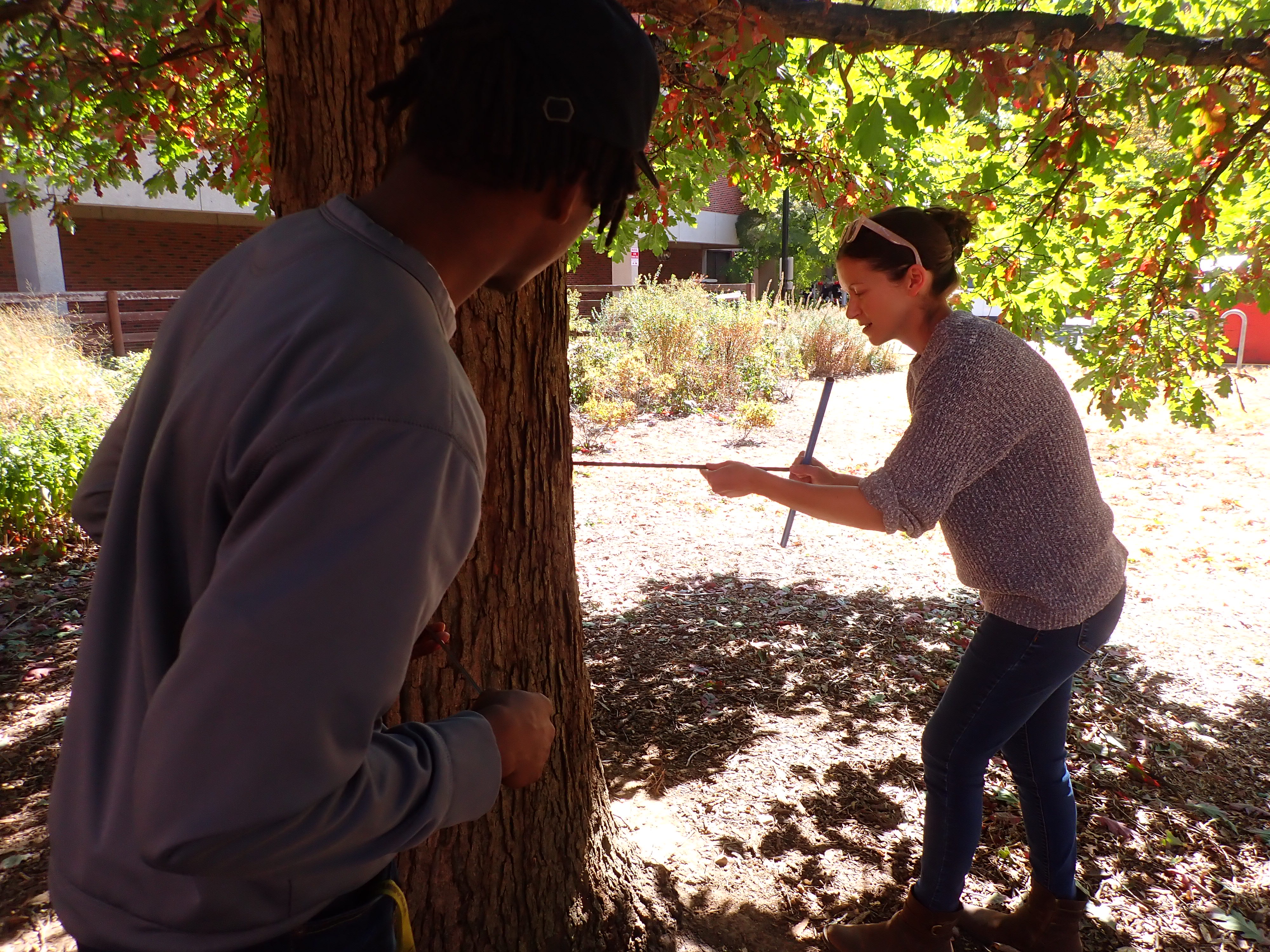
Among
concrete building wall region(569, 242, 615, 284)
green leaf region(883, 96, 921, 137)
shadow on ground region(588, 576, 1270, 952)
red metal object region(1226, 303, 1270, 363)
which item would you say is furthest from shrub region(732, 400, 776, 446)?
concrete building wall region(569, 242, 615, 284)

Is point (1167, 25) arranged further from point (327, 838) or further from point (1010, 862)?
point (327, 838)

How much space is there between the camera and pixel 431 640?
1323 mm

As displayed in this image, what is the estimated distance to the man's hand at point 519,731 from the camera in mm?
1090

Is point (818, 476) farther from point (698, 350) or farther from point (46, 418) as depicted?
point (698, 350)

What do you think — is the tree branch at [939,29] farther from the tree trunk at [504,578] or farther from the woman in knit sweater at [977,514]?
the tree trunk at [504,578]

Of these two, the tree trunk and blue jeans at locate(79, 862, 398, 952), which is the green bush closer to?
the tree trunk

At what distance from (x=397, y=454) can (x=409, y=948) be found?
0.74 metres

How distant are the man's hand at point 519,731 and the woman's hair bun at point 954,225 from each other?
66.2 inches

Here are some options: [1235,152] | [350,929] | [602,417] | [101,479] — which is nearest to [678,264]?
[602,417]

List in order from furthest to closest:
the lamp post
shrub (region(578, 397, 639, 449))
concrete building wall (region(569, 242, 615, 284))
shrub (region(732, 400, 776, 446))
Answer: concrete building wall (region(569, 242, 615, 284)) → the lamp post → shrub (region(732, 400, 776, 446)) → shrub (region(578, 397, 639, 449))

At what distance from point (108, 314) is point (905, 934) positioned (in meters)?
14.7

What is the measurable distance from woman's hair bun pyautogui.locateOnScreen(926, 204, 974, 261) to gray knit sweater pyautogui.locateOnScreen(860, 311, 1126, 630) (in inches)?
8.5

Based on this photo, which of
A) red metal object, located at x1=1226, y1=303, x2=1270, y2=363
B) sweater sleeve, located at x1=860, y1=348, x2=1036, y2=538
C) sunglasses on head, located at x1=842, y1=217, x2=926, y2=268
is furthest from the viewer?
red metal object, located at x1=1226, y1=303, x2=1270, y2=363

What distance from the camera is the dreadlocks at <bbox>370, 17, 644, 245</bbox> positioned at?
0.94m
